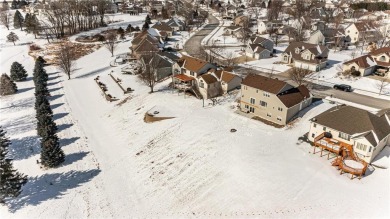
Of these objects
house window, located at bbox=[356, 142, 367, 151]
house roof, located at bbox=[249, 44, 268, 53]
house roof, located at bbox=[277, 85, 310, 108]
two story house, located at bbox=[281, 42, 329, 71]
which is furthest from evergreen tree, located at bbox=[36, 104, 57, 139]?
two story house, located at bbox=[281, 42, 329, 71]

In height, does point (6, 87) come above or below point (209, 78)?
below

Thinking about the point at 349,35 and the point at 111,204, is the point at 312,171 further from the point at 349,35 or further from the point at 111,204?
the point at 349,35

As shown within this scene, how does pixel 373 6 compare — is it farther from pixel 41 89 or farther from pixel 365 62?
pixel 41 89

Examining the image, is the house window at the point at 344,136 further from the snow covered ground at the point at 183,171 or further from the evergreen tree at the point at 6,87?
the evergreen tree at the point at 6,87

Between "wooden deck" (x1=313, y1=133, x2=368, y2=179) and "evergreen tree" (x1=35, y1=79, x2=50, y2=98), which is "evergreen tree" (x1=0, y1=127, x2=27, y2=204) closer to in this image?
"evergreen tree" (x1=35, y1=79, x2=50, y2=98)

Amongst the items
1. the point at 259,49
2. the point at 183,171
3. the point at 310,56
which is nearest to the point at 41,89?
the point at 183,171

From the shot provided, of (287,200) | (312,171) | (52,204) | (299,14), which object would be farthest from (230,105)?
(299,14)
